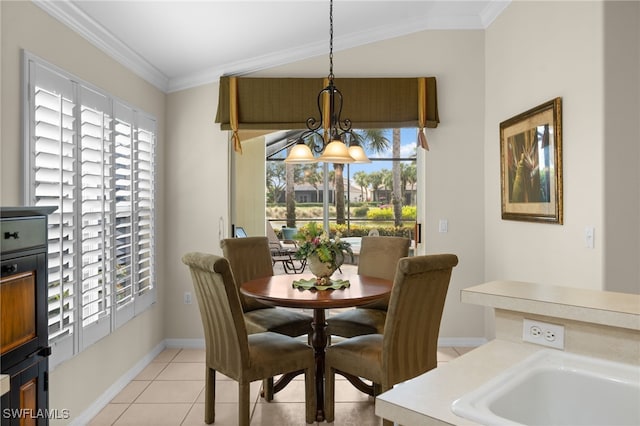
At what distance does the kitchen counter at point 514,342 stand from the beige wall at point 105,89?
2069 millimetres

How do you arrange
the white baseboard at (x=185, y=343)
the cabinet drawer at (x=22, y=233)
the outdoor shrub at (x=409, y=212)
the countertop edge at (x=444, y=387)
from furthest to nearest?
1. the outdoor shrub at (x=409, y=212)
2. the white baseboard at (x=185, y=343)
3. the cabinet drawer at (x=22, y=233)
4. the countertop edge at (x=444, y=387)

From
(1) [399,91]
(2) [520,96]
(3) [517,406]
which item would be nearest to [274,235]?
(1) [399,91]

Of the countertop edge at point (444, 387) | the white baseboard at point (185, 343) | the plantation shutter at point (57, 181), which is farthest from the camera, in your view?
the white baseboard at point (185, 343)

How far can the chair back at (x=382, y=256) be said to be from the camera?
147 inches

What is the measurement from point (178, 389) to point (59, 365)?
1.04 m

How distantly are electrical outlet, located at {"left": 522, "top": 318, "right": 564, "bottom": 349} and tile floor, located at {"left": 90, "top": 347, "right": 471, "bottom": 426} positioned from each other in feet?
5.80

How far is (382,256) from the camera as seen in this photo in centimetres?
383

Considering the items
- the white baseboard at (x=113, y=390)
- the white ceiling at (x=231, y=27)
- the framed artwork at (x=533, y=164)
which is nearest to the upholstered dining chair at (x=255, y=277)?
the white baseboard at (x=113, y=390)

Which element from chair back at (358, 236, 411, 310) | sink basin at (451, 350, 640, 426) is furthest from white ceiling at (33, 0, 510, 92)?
sink basin at (451, 350, 640, 426)

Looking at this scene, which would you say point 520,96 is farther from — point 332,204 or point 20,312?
point 20,312

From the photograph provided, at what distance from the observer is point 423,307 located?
2.61 meters

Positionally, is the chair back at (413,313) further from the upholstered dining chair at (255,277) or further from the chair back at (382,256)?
the upholstered dining chair at (255,277)

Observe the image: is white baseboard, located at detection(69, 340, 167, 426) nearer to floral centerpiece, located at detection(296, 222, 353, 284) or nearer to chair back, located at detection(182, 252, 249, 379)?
chair back, located at detection(182, 252, 249, 379)

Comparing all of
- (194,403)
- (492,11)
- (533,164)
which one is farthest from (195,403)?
(492,11)
